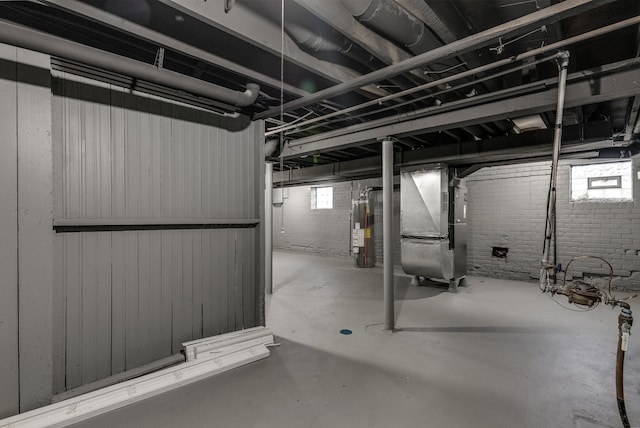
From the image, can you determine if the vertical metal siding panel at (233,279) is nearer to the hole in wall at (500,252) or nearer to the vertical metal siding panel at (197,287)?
the vertical metal siding panel at (197,287)

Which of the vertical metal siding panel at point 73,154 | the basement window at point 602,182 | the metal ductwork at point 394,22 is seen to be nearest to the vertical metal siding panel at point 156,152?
the vertical metal siding panel at point 73,154

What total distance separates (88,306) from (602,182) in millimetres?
6333

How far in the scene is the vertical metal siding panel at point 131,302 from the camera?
7.07 ft

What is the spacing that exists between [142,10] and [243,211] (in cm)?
164

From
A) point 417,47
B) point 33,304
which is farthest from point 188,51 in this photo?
point 33,304

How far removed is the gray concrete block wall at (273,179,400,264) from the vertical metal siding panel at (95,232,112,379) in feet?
18.1

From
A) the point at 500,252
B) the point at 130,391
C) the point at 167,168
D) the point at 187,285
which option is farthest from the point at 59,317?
the point at 500,252

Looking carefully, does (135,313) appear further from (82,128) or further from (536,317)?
(536,317)

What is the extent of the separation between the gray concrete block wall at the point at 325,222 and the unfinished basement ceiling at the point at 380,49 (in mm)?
3835

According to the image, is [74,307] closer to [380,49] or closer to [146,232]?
[146,232]

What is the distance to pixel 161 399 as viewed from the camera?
192 cm

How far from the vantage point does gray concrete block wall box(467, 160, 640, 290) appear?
14.5 ft

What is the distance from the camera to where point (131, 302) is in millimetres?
2176

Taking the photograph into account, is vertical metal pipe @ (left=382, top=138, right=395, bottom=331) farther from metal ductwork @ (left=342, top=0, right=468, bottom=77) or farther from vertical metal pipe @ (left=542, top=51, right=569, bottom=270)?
vertical metal pipe @ (left=542, top=51, right=569, bottom=270)
